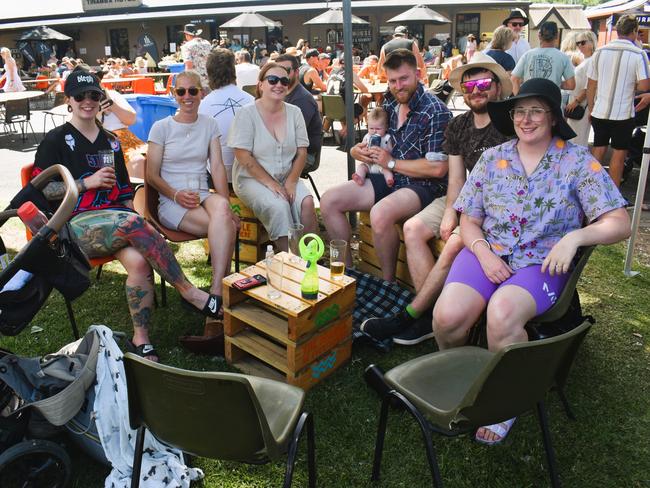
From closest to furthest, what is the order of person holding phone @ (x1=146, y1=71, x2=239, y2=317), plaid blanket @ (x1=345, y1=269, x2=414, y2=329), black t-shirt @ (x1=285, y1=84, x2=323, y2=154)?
plaid blanket @ (x1=345, y1=269, x2=414, y2=329) < person holding phone @ (x1=146, y1=71, x2=239, y2=317) < black t-shirt @ (x1=285, y1=84, x2=323, y2=154)

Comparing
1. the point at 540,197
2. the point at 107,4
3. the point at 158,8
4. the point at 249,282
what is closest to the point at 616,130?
the point at 540,197

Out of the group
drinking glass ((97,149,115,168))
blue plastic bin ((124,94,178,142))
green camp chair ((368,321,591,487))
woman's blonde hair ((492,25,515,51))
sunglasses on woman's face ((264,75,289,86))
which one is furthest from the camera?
blue plastic bin ((124,94,178,142))

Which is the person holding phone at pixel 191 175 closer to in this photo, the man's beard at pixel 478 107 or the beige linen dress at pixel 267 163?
the beige linen dress at pixel 267 163

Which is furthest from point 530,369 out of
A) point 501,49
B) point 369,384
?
point 501,49

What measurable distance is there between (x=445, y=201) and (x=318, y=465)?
6.15 feet

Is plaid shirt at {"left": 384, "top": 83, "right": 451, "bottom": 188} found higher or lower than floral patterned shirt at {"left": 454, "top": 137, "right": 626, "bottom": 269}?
higher

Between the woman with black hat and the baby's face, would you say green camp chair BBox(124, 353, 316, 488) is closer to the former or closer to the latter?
the woman with black hat

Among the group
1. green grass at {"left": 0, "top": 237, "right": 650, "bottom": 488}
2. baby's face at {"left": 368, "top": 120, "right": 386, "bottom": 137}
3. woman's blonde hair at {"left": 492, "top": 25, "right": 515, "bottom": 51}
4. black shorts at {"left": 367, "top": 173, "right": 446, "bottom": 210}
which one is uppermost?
woman's blonde hair at {"left": 492, "top": 25, "right": 515, "bottom": 51}

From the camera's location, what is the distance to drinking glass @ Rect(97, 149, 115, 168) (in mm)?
3168

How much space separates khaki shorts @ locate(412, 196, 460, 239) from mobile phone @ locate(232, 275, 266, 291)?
3.49 ft

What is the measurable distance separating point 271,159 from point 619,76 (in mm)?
4010

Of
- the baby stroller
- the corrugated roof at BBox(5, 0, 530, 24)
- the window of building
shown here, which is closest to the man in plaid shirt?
the baby stroller

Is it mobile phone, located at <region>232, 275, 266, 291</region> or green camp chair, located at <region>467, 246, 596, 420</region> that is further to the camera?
mobile phone, located at <region>232, 275, 266, 291</region>

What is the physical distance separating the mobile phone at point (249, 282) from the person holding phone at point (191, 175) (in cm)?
53
